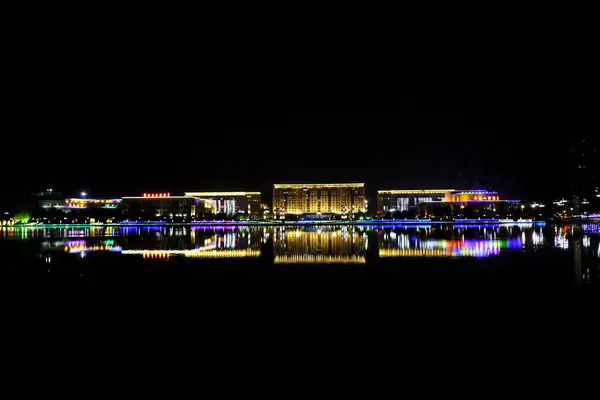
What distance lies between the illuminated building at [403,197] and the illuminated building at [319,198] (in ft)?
12.3

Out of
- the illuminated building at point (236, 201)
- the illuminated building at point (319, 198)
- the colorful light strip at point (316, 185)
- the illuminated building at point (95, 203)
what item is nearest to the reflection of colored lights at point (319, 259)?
the illuminated building at point (95, 203)

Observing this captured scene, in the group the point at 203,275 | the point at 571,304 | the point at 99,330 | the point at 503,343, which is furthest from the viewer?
the point at 203,275

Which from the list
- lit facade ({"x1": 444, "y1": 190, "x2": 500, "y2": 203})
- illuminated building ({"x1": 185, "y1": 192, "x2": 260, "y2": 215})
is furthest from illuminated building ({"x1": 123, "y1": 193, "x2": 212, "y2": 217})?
lit facade ({"x1": 444, "y1": 190, "x2": 500, "y2": 203})

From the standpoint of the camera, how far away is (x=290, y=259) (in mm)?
11852

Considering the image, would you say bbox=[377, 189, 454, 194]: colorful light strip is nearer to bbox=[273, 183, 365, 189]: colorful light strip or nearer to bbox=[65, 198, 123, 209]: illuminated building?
bbox=[273, 183, 365, 189]: colorful light strip

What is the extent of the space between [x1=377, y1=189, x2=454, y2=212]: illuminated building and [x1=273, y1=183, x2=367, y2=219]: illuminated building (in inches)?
148

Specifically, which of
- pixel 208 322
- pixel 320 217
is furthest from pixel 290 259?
pixel 320 217

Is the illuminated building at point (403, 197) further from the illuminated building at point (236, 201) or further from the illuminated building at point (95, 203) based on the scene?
the illuminated building at point (95, 203)

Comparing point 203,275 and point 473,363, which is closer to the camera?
point 473,363

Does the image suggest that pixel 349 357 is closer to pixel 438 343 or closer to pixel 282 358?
pixel 282 358

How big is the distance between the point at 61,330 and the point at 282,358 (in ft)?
8.45

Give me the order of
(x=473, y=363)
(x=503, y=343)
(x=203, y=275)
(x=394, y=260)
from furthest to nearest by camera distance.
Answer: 1. (x=394, y=260)
2. (x=203, y=275)
3. (x=503, y=343)
4. (x=473, y=363)

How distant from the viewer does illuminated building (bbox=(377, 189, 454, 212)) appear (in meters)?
90.4

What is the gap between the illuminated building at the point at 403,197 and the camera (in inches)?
3558
